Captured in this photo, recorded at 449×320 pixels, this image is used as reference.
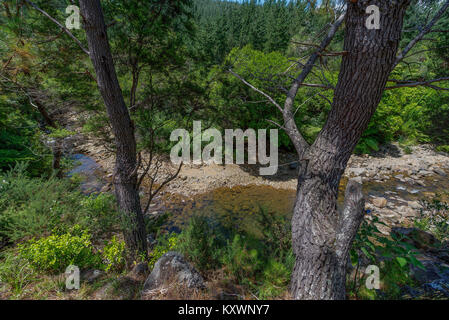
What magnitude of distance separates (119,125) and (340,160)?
8.65 feet

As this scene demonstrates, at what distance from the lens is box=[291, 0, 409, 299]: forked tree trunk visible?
1369 mm

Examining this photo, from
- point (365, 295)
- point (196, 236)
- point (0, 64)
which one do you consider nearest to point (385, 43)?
point (365, 295)

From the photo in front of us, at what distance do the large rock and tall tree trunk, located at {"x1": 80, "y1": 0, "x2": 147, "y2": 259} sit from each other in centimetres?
101

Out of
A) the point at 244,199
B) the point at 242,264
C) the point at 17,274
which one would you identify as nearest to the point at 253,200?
the point at 244,199

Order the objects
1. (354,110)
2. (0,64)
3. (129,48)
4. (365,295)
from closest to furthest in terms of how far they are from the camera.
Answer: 1. (354,110)
2. (365,295)
3. (129,48)
4. (0,64)

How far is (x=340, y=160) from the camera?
173 cm

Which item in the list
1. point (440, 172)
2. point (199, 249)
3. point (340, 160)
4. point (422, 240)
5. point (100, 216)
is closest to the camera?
point (340, 160)

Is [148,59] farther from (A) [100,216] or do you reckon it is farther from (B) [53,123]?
(B) [53,123]

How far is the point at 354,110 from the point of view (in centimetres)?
155

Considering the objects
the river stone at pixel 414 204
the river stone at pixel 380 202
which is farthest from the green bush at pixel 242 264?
the river stone at pixel 414 204

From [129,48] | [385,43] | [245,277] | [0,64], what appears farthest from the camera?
[0,64]

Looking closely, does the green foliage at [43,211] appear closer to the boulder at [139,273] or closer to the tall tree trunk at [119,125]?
the tall tree trunk at [119,125]

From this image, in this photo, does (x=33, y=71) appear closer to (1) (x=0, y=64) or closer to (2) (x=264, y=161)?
(1) (x=0, y=64)
